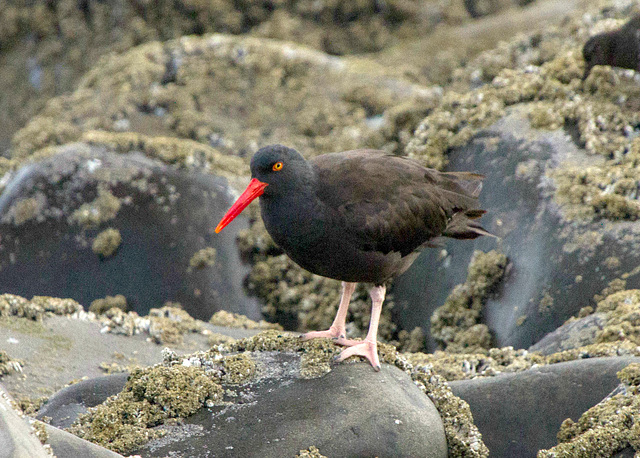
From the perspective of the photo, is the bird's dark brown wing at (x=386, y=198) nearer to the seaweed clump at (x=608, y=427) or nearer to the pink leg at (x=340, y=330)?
the pink leg at (x=340, y=330)

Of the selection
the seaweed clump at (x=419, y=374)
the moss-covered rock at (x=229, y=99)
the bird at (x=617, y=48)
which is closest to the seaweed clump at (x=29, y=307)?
the seaweed clump at (x=419, y=374)

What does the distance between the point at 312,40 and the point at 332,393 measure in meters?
11.8

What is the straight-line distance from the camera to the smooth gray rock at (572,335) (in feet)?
20.5

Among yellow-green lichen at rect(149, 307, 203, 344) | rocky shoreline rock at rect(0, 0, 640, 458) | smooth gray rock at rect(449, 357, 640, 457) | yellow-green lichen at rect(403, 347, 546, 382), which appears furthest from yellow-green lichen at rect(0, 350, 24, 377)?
smooth gray rock at rect(449, 357, 640, 457)

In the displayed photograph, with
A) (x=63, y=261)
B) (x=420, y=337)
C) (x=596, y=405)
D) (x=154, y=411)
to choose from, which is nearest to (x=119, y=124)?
(x=63, y=261)

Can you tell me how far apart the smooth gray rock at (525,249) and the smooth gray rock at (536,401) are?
1.23 metres

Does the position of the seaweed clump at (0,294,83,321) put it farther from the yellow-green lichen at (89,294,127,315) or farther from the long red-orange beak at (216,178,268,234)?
the long red-orange beak at (216,178,268,234)

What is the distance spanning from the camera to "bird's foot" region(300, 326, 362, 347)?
5473 millimetres

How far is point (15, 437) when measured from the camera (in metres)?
3.45

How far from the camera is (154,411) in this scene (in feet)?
15.7

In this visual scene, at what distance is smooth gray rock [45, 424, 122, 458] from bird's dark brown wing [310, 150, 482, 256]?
2.26 metres

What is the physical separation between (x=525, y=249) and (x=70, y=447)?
4796 millimetres

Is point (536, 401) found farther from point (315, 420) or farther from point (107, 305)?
point (107, 305)

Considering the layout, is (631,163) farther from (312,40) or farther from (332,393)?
(312,40)
